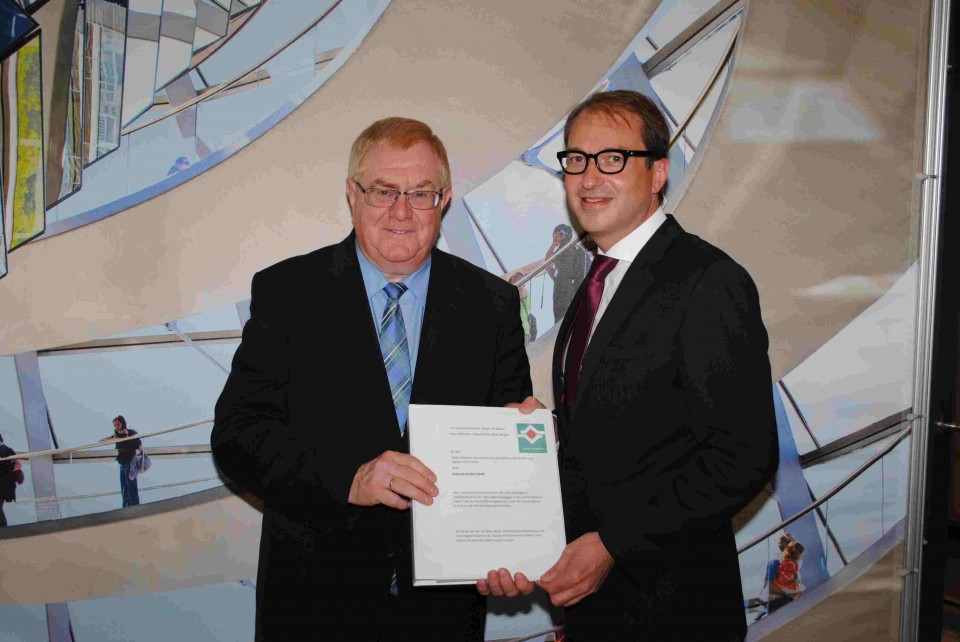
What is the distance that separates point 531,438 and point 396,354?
1.50ft

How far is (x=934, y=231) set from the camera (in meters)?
3.17

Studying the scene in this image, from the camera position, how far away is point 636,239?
2004 millimetres

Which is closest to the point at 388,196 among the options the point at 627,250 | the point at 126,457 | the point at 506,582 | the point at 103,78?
the point at 627,250

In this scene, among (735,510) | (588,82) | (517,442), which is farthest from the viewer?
(588,82)

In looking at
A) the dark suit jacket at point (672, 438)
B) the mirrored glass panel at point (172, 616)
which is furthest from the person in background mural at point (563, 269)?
the mirrored glass panel at point (172, 616)

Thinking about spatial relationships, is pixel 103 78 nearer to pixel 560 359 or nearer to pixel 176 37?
pixel 176 37

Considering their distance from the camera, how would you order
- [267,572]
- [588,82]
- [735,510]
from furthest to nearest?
[588,82], [267,572], [735,510]

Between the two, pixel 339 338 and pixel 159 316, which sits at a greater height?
pixel 159 316

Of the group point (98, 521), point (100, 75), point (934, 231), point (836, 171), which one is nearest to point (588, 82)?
point (836, 171)

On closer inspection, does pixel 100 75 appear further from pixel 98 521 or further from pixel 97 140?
pixel 98 521

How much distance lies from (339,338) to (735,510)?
1.11 m

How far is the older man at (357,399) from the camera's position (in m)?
1.93

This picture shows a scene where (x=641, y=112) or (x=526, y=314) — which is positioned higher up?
(x=641, y=112)

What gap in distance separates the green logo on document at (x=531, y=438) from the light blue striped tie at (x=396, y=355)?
34cm
